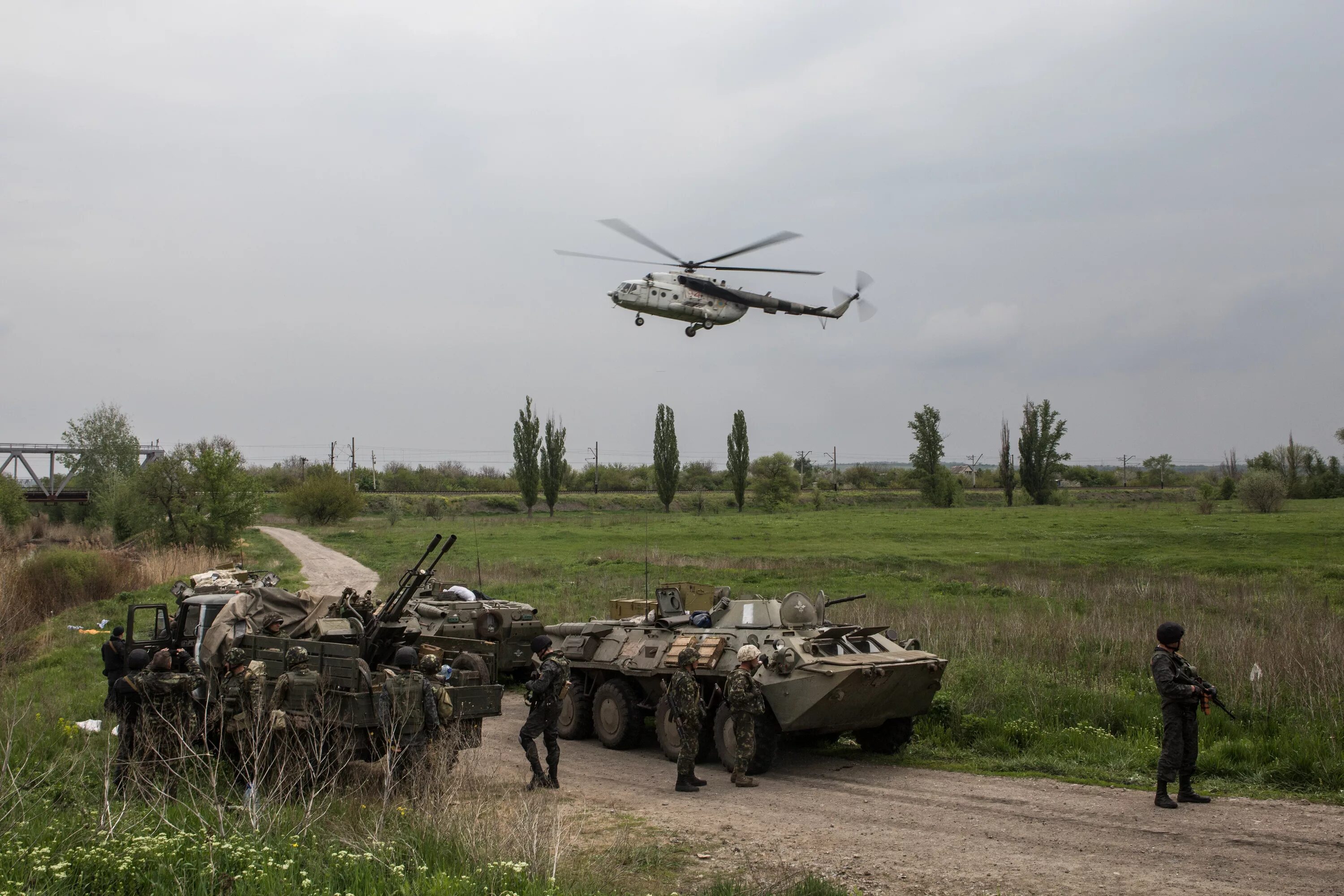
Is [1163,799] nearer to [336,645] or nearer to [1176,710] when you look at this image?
[1176,710]

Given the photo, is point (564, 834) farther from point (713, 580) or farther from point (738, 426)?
point (738, 426)

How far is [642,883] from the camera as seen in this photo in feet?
25.5

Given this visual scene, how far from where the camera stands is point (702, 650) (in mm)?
13078

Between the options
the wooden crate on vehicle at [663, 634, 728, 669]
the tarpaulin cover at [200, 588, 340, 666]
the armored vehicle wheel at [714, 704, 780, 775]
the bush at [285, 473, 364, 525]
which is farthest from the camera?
the bush at [285, 473, 364, 525]

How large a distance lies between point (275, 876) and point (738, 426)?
6778cm

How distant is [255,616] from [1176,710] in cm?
966

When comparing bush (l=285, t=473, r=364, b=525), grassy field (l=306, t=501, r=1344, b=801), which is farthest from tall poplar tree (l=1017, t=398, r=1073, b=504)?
bush (l=285, t=473, r=364, b=525)

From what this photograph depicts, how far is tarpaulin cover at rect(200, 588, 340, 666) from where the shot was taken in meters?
11.8

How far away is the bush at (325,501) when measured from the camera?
70.2m

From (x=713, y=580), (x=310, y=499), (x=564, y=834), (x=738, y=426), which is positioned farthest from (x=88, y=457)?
(x=564, y=834)

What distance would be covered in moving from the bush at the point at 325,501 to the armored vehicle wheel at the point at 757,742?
61.7 m

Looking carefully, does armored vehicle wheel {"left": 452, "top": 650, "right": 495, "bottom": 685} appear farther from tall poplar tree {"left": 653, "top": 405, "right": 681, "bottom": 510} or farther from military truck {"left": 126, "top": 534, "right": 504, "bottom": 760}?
tall poplar tree {"left": 653, "top": 405, "right": 681, "bottom": 510}

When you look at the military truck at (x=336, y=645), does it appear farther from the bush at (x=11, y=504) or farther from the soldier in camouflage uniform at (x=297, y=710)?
the bush at (x=11, y=504)

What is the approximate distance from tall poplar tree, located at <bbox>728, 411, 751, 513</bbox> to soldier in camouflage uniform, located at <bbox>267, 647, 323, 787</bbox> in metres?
63.8
